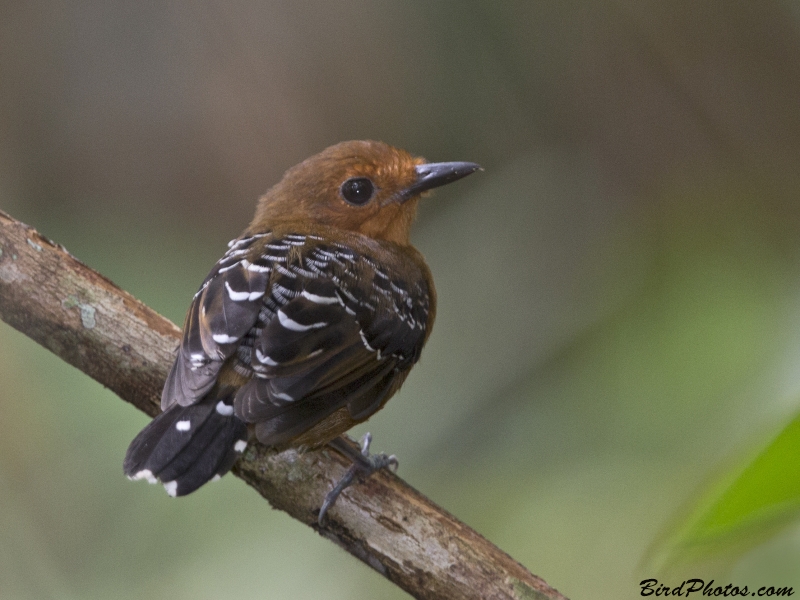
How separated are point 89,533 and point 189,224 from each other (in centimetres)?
200

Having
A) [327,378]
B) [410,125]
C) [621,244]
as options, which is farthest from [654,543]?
[410,125]

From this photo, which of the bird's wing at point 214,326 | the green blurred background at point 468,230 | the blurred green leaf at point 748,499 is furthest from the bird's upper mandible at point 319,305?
the blurred green leaf at point 748,499

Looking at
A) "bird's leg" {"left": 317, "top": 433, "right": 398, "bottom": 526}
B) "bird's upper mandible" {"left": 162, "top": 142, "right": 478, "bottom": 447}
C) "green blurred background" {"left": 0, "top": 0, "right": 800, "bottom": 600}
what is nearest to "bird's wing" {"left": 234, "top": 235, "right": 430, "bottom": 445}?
"bird's upper mandible" {"left": 162, "top": 142, "right": 478, "bottom": 447}

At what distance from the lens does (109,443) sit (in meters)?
3.81

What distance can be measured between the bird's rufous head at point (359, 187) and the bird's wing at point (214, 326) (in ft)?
2.00

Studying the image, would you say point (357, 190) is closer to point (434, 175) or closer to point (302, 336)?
point (434, 175)

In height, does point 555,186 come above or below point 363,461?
above

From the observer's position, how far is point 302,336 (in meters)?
2.66

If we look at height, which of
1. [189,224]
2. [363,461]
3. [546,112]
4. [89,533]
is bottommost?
[89,533]

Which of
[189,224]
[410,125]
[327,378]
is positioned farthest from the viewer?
[410,125]

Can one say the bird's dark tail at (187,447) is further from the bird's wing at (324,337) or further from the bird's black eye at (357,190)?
the bird's black eye at (357,190)

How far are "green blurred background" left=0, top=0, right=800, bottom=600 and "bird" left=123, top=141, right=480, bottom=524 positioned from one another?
81cm

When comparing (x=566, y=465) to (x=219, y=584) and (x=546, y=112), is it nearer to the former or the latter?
(x=219, y=584)

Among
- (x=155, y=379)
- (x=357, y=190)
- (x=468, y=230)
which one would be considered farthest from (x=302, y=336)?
(x=468, y=230)
